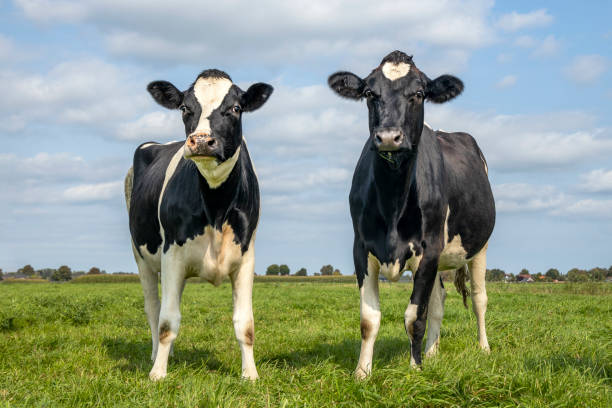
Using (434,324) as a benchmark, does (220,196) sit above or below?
above

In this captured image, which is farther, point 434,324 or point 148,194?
point 434,324

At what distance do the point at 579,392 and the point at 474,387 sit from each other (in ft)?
3.03

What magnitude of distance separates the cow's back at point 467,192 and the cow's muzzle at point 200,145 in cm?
294

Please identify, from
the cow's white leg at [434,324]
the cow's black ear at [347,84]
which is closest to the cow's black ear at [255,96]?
the cow's black ear at [347,84]

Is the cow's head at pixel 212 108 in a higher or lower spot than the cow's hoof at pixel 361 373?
higher

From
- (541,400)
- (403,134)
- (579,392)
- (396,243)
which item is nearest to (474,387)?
(541,400)

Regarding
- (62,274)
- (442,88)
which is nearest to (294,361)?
(442,88)

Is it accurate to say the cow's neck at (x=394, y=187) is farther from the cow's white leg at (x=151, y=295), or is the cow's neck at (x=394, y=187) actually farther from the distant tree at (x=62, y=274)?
the distant tree at (x=62, y=274)

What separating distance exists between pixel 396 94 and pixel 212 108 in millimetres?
1869

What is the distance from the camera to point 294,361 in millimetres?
7344

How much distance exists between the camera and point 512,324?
10109 millimetres

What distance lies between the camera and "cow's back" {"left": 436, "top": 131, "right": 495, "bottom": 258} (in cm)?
733

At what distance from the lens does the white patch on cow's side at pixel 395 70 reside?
6.01m

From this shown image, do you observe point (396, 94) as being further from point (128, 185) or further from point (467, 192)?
point (128, 185)
